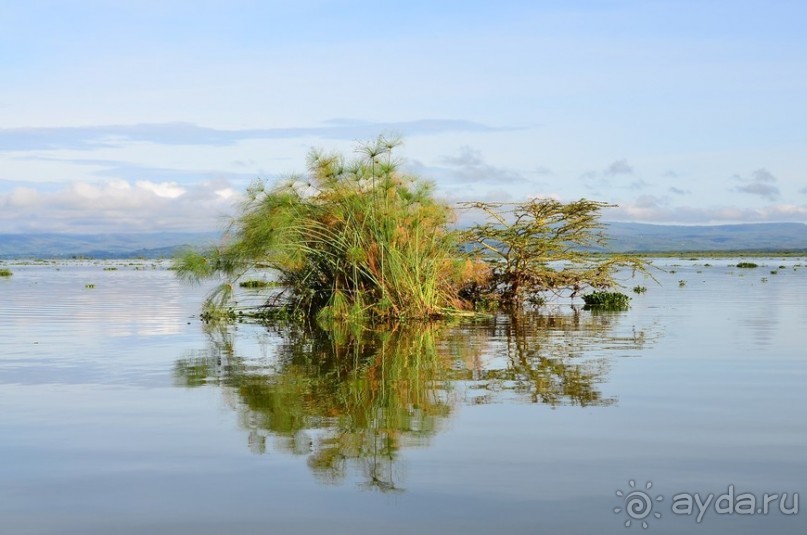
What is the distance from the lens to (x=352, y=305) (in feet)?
78.5

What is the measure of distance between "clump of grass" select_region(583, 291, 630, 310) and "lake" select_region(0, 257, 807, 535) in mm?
9624

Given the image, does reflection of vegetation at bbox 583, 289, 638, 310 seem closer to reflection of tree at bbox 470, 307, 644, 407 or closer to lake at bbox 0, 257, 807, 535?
reflection of tree at bbox 470, 307, 644, 407

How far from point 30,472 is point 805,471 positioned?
5.84 metres

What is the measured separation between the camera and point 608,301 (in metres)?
28.6

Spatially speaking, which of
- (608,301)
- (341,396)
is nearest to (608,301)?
(608,301)

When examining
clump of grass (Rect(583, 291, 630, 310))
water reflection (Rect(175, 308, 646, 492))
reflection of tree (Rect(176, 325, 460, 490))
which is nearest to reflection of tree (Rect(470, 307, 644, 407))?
water reflection (Rect(175, 308, 646, 492))

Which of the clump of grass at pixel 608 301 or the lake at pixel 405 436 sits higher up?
the clump of grass at pixel 608 301

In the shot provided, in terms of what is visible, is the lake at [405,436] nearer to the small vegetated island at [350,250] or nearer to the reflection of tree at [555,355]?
the reflection of tree at [555,355]

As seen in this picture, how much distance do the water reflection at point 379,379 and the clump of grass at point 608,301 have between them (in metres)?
6.54

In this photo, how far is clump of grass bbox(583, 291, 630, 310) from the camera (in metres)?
28.3

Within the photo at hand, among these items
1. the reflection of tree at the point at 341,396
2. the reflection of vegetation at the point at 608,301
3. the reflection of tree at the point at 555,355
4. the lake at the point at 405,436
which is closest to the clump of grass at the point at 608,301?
the reflection of vegetation at the point at 608,301

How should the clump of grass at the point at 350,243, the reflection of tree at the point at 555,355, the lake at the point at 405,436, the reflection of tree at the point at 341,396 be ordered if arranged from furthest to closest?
1. the clump of grass at the point at 350,243
2. the reflection of tree at the point at 555,355
3. the reflection of tree at the point at 341,396
4. the lake at the point at 405,436

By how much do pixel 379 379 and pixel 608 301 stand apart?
650 inches

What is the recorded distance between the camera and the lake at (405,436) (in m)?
6.75
